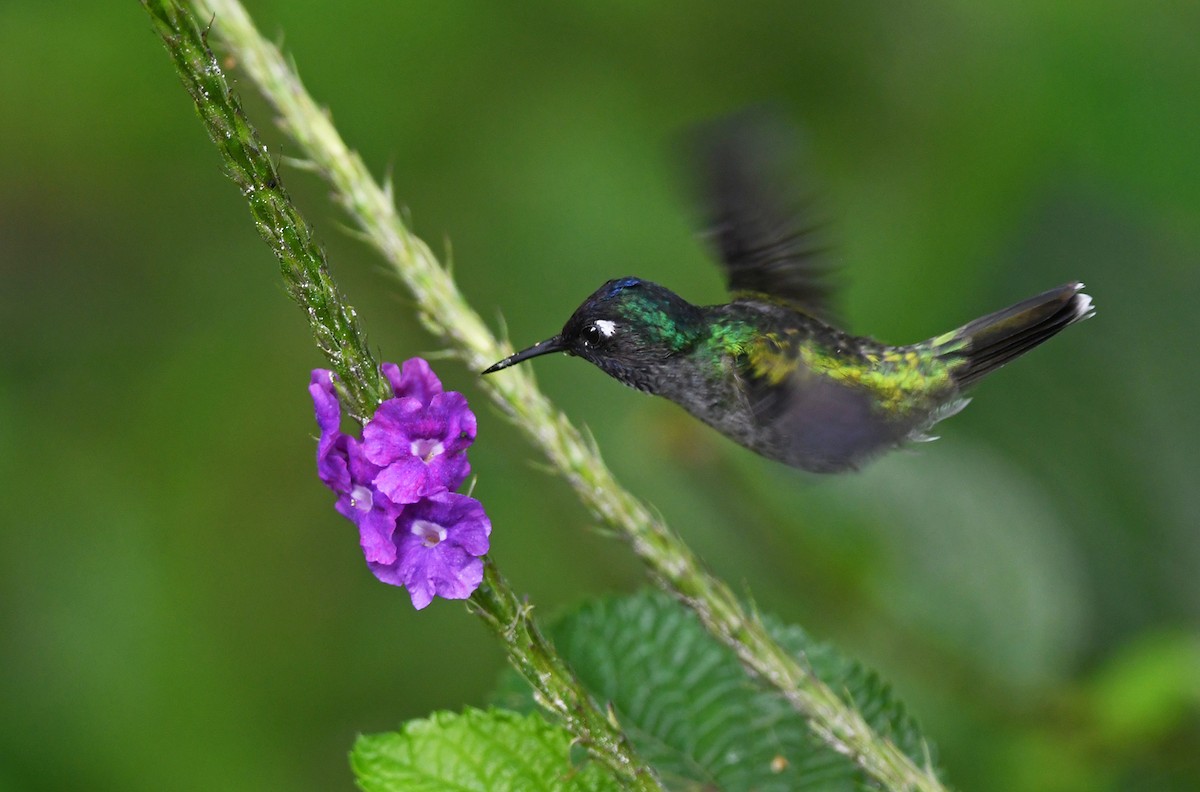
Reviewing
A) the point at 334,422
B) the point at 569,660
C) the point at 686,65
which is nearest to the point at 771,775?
the point at 569,660

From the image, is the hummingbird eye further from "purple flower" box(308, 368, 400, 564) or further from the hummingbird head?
"purple flower" box(308, 368, 400, 564)

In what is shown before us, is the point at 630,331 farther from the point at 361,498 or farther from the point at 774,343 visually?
the point at 361,498

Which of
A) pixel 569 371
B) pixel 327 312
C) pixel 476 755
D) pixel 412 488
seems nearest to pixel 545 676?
pixel 476 755

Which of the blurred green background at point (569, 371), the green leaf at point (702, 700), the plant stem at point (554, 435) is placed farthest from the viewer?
the blurred green background at point (569, 371)

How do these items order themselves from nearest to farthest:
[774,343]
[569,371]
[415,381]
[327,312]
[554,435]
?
[327,312] → [415,381] → [554,435] → [774,343] → [569,371]

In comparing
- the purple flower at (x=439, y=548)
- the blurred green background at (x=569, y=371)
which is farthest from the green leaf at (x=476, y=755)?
the blurred green background at (x=569, y=371)

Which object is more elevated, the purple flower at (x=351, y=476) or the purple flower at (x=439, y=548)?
the purple flower at (x=351, y=476)

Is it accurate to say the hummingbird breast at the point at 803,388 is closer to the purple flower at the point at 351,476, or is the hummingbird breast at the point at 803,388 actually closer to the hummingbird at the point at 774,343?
the hummingbird at the point at 774,343

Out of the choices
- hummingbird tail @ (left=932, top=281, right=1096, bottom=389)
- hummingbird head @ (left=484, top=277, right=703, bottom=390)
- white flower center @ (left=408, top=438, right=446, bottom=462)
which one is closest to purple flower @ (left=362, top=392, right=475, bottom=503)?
white flower center @ (left=408, top=438, right=446, bottom=462)
